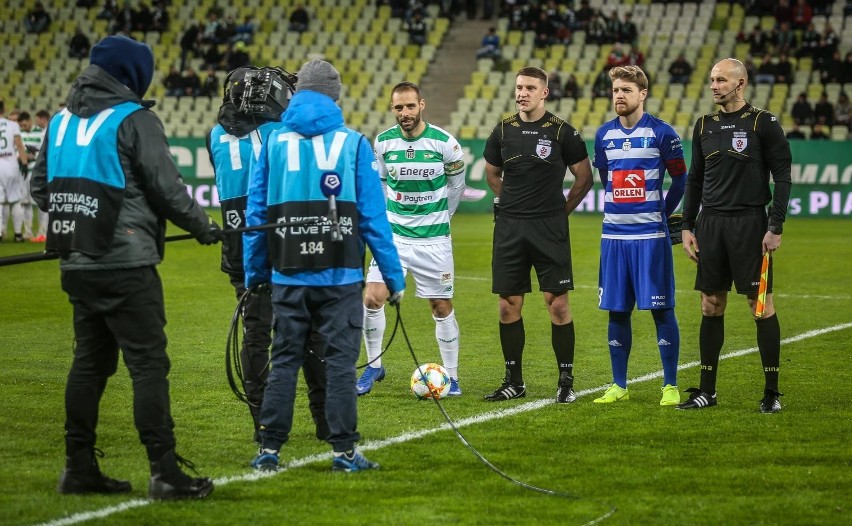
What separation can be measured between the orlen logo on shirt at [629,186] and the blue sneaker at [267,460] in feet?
10.8

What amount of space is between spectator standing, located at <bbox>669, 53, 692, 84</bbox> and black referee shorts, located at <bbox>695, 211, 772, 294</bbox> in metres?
23.2

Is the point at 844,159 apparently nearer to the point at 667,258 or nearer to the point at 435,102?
the point at 435,102

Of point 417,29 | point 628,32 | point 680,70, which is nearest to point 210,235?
point 680,70

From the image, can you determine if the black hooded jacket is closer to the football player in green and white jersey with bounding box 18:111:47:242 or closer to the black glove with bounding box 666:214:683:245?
the black glove with bounding box 666:214:683:245

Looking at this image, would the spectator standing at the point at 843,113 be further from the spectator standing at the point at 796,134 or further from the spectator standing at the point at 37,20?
the spectator standing at the point at 37,20

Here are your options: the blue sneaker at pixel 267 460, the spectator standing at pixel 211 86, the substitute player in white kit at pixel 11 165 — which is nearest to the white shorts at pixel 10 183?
the substitute player in white kit at pixel 11 165

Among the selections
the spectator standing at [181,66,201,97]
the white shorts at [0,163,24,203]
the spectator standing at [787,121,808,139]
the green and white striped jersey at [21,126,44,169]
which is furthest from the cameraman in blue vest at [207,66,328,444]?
A: the spectator standing at [181,66,201,97]

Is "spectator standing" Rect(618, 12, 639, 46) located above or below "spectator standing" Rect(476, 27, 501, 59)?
above

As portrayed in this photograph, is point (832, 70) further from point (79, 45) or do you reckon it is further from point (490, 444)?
point (490, 444)

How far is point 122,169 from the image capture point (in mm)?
5832

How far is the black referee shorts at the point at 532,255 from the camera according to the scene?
8.65 m

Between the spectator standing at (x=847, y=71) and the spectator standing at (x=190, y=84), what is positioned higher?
the spectator standing at (x=847, y=71)

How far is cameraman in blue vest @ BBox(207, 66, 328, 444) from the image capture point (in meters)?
7.17

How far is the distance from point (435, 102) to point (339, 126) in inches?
1085
